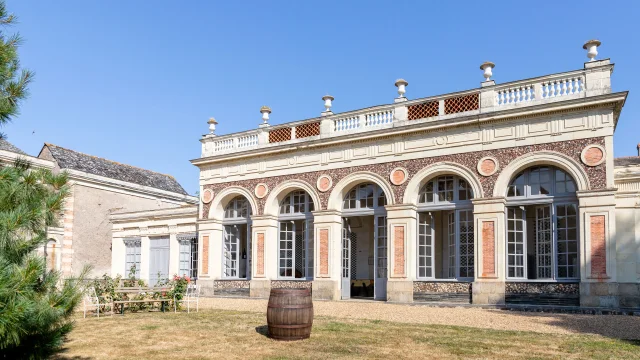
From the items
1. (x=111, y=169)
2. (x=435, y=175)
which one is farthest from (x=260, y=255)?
(x=111, y=169)

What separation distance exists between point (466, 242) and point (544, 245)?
190 centimetres

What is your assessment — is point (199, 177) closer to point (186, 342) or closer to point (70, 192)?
point (186, 342)

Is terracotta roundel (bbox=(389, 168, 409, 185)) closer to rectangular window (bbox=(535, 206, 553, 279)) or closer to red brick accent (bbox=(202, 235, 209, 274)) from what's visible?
rectangular window (bbox=(535, 206, 553, 279))

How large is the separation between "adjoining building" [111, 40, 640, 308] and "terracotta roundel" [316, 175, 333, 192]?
0.03m

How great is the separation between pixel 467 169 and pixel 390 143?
7.85 feet

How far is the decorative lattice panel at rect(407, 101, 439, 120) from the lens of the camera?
15516 millimetres

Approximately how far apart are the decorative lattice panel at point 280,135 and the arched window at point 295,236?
5.81ft

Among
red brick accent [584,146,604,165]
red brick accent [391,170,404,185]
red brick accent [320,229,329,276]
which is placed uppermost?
red brick accent [584,146,604,165]

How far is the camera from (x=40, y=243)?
4.58m

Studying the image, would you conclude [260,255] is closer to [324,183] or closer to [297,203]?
[297,203]

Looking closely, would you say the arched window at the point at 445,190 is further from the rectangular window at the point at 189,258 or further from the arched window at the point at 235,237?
the rectangular window at the point at 189,258

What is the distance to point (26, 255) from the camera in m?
4.42

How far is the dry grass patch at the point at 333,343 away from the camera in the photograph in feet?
24.1

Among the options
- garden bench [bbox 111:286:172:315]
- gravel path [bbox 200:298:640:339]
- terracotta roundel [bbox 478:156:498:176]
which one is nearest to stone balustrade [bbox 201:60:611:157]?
terracotta roundel [bbox 478:156:498:176]
